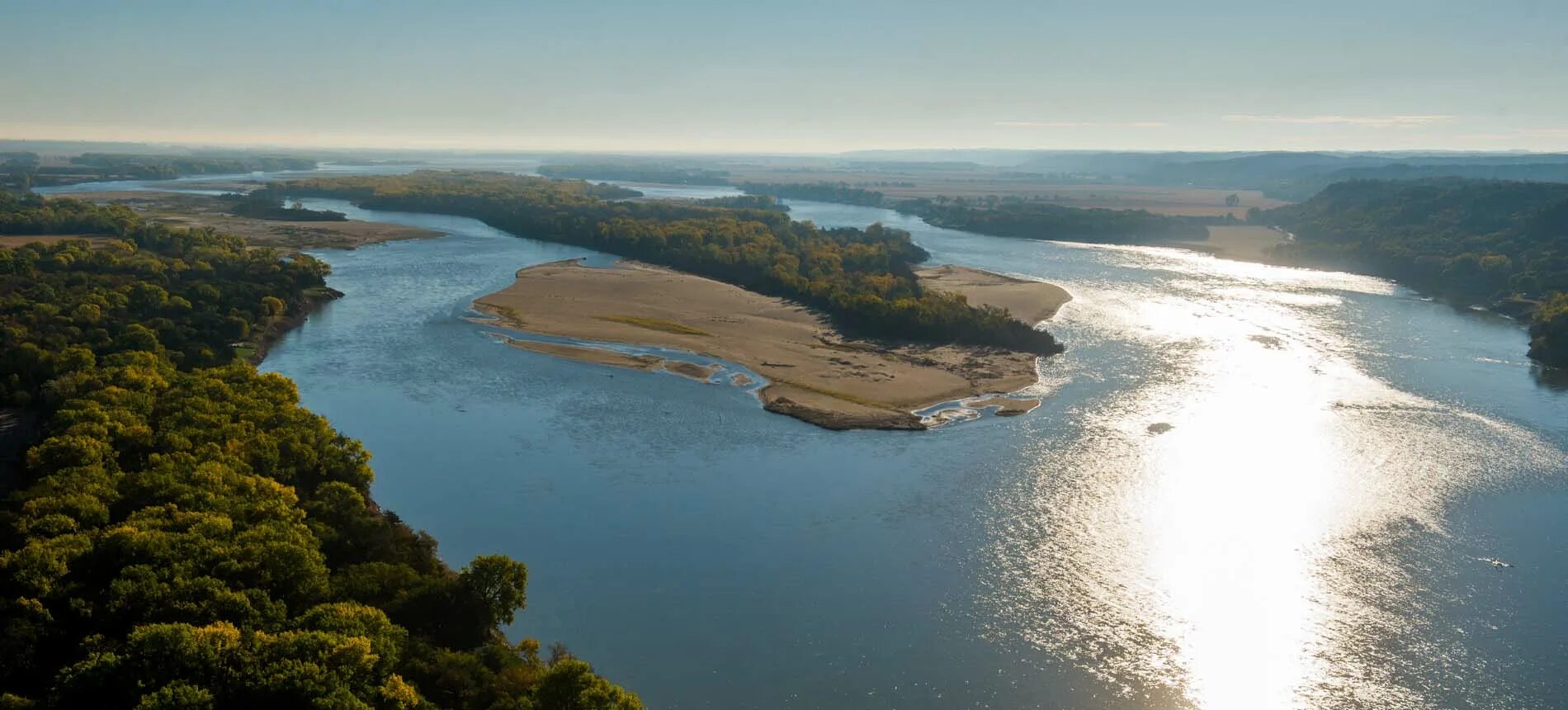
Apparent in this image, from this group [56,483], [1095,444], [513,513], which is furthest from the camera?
[1095,444]

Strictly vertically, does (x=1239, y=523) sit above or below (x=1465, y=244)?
below

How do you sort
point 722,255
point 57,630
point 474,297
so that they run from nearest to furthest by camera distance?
point 57,630 → point 474,297 → point 722,255

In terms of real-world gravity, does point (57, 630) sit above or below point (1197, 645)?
above

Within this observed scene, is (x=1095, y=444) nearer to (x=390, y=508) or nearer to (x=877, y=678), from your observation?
(x=877, y=678)

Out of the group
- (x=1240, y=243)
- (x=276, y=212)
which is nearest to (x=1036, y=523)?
(x=1240, y=243)

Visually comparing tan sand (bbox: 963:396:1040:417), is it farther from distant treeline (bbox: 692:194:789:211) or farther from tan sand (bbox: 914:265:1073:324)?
distant treeline (bbox: 692:194:789:211)

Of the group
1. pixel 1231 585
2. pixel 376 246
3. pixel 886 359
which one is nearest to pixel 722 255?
pixel 886 359

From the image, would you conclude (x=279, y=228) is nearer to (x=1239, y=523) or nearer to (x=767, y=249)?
(x=767, y=249)
